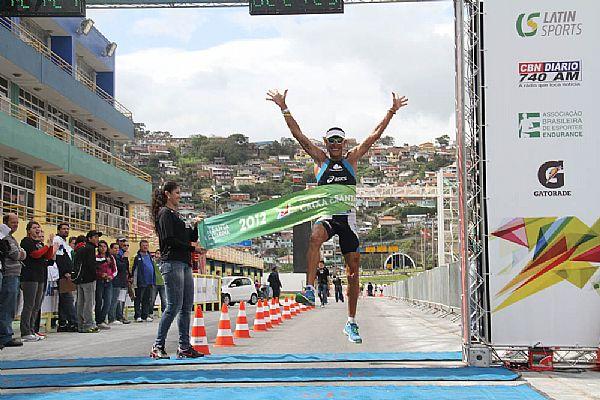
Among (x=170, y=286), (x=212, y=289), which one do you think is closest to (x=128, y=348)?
(x=170, y=286)

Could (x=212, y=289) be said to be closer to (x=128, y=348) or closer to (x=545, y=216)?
(x=128, y=348)

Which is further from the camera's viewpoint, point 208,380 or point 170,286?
point 170,286

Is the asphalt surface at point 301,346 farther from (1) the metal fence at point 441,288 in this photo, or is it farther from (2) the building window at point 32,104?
(2) the building window at point 32,104

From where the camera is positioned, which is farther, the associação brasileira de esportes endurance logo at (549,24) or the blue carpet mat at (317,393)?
the associação brasileira de esportes endurance logo at (549,24)

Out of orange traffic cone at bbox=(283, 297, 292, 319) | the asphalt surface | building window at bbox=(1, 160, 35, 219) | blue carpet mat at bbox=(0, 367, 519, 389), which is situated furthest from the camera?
building window at bbox=(1, 160, 35, 219)

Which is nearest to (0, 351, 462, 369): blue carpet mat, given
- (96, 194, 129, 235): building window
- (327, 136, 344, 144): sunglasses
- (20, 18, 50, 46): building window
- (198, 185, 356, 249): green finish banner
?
(198, 185, 356, 249): green finish banner

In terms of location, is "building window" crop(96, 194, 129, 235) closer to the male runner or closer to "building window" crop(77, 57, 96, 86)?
"building window" crop(77, 57, 96, 86)

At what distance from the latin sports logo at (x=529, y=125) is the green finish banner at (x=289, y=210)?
6.81 ft

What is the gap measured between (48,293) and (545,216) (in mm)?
12088

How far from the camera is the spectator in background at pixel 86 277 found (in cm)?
1727

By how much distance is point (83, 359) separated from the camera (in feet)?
35.2

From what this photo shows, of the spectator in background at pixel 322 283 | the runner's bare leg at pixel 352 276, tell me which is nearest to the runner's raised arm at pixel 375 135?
the runner's bare leg at pixel 352 276

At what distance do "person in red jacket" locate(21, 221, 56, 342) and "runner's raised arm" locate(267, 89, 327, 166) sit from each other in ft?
21.7

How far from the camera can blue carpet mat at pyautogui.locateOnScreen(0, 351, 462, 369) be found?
9898mm
